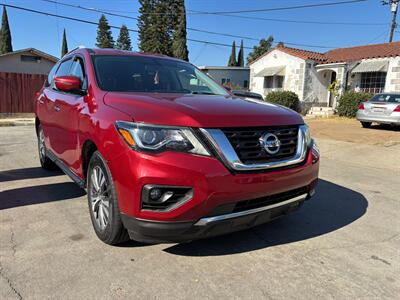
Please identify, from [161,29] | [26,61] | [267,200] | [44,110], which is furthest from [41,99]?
[161,29]

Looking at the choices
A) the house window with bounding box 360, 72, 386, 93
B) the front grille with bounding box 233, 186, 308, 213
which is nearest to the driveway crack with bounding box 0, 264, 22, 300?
the front grille with bounding box 233, 186, 308, 213

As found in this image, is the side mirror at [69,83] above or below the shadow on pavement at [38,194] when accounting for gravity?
above

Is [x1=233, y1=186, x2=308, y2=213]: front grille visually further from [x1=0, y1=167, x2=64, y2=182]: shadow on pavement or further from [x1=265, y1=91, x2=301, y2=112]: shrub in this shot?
[x1=265, y1=91, x2=301, y2=112]: shrub

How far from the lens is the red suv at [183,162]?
2.54m

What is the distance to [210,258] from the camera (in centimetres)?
301

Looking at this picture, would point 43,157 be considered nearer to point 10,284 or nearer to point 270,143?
point 10,284

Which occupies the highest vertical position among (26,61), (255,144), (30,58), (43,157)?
(30,58)

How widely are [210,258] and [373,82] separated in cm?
2189

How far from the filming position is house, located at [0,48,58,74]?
2831 cm

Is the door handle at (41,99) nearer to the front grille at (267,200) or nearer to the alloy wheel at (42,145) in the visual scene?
the alloy wheel at (42,145)

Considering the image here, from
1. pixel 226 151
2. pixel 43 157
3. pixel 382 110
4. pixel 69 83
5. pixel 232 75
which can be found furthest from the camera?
pixel 232 75

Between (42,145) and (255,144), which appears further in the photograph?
(42,145)

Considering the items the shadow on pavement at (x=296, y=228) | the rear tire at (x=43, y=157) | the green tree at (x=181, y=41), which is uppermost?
the green tree at (x=181, y=41)

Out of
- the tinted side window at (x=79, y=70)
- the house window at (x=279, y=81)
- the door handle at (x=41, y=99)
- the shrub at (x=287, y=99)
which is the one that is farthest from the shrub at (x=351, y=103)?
the tinted side window at (x=79, y=70)
